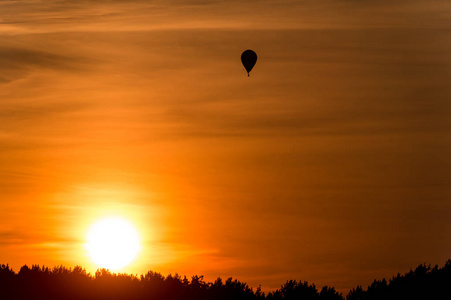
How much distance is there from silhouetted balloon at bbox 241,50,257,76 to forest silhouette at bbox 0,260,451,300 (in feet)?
69.1

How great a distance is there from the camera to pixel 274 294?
227ft

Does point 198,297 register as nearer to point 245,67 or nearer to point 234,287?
point 234,287

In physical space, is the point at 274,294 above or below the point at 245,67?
below

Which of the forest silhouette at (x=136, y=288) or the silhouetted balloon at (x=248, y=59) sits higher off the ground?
the silhouetted balloon at (x=248, y=59)

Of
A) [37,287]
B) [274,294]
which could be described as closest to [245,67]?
[274,294]

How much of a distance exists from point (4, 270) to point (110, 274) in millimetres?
8367

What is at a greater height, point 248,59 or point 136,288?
point 248,59

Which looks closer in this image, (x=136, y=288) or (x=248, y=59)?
(x=136, y=288)

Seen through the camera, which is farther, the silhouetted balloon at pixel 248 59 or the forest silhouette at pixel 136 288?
the silhouetted balloon at pixel 248 59

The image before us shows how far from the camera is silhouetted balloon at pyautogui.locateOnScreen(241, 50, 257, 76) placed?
79625 mm

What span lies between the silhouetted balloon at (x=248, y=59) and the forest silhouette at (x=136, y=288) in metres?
21.1

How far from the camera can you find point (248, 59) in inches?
3167

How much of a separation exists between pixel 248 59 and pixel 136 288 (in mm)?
26682

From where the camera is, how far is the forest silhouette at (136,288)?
62.6 m
